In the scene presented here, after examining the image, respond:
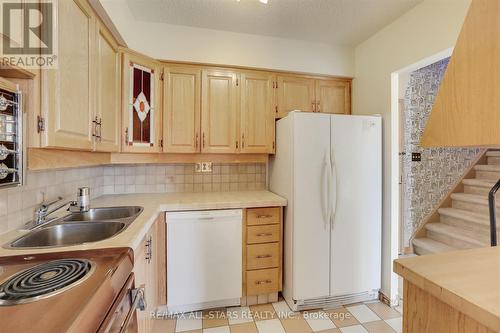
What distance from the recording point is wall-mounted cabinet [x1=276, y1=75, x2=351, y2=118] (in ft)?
8.35

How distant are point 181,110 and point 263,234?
1.37 m

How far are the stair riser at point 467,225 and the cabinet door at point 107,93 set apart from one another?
3.75 m

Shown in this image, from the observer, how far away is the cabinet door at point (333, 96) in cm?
265

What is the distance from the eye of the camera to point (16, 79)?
3.28ft

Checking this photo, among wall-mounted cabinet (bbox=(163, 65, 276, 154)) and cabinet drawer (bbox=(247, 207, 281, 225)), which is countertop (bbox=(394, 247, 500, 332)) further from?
wall-mounted cabinet (bbox=(163, 65, 276, 154))

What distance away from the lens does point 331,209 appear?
2.09 metres

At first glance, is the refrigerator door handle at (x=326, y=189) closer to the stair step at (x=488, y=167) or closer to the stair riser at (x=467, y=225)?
the stair riser at (x=467, y=225)

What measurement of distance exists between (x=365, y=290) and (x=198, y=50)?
2.69 meters

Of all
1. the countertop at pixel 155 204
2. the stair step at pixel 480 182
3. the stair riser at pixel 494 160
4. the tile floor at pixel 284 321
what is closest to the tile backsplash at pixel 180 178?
the countertop at pixel 155 204

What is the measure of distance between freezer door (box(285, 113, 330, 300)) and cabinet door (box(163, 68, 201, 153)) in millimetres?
959

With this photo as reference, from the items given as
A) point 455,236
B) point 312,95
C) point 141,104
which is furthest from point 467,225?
point 141,104

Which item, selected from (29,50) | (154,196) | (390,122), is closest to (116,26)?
(29,50)

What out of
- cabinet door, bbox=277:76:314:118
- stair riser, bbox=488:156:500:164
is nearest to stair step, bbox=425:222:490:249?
stair riser, bbox=488:156:500:164

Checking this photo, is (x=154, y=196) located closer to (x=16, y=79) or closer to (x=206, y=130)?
(x=206, y=130)
